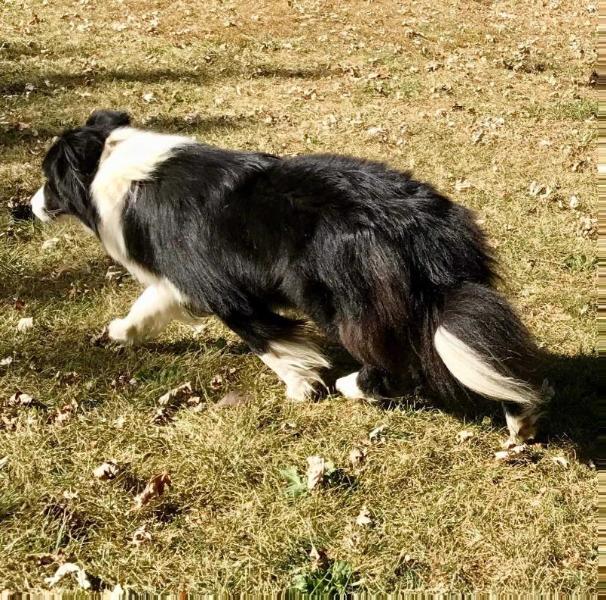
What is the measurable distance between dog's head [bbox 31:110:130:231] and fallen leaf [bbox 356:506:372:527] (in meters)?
2.17

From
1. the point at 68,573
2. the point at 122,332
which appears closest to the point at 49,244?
the point at 122,332

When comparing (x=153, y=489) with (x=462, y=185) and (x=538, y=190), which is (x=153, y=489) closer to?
(x=462, y=185)

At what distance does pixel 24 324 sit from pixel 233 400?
1541 mm

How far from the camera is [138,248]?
3602 millimetres

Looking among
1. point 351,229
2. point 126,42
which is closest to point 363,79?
point 126,42

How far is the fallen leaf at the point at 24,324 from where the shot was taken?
425 centimetres

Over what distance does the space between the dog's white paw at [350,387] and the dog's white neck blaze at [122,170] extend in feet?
3.98

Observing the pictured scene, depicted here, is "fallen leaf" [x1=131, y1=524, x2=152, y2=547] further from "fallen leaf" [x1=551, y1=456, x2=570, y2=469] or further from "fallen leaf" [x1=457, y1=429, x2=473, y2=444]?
"fallen leaf" [x1=551, y1=456, x2=570, y2=469]

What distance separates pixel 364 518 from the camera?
3104 mm

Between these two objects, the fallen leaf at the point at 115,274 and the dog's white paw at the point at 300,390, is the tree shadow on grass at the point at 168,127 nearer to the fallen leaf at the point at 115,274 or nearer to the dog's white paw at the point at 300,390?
the fallen leaf at the point at 115,274

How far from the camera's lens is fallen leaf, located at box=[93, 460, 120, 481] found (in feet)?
10.7

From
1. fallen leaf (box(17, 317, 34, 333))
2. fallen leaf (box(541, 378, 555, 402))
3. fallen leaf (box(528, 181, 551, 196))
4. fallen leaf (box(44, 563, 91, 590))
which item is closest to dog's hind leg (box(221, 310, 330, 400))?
fallen leaf (box(541, 378, 555, 402))

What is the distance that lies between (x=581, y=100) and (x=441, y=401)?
5800 millimetres

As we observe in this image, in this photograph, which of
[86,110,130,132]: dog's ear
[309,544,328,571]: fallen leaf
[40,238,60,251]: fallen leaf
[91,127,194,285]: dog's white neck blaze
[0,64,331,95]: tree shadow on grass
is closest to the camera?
[309,544,328,571]: fallen leaf
